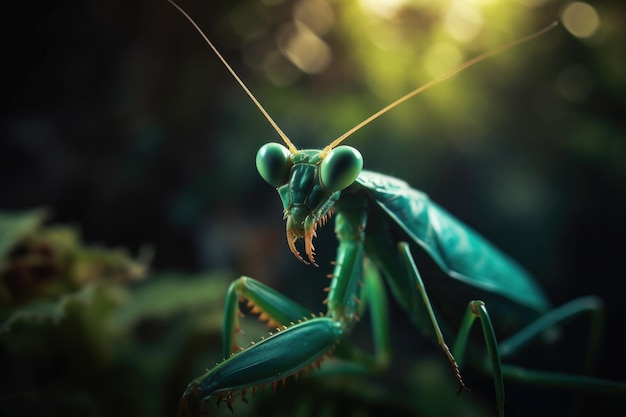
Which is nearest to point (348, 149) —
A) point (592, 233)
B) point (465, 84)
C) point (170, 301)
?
point (170, 301)

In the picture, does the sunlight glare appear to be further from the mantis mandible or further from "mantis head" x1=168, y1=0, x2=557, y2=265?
"mantis head" x1=168, y1=0, x2=557, y2=265

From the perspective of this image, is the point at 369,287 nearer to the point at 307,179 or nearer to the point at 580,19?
the point at 307,179

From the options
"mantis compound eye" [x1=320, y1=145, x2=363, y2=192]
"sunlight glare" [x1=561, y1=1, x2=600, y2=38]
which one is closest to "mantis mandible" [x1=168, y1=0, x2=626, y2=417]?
"mantis compound eye" [x1=320, y1=145, x2=363, y2=192]

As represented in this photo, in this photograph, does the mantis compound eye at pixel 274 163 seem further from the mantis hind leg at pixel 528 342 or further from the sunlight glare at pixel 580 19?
the sunlight glare at pixel 580 19

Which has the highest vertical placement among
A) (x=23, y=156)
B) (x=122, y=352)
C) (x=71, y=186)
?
(x=23, y=156)

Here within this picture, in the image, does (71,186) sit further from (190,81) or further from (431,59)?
(431,59)

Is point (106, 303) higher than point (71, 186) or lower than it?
lower

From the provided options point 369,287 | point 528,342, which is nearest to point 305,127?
point 369,287

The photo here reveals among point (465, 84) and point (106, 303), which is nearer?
point (106, 303)
